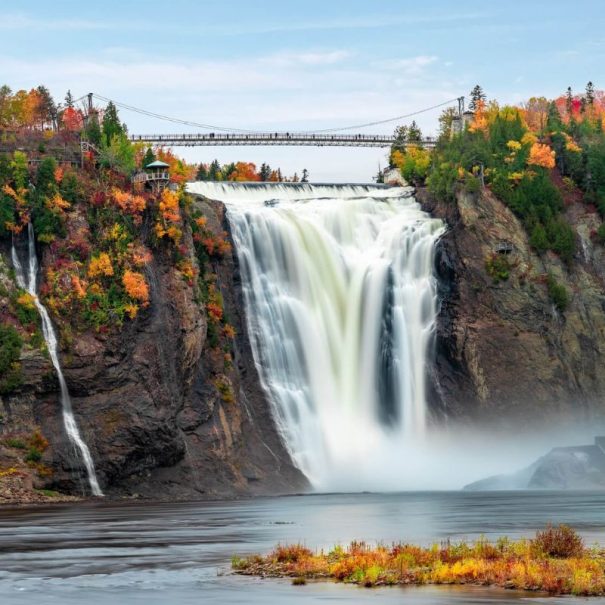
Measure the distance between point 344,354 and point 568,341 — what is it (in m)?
27.0

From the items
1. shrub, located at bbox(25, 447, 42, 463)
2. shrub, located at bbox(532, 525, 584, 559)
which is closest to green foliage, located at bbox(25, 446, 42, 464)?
shrub, located at bbox(25, 447, 42, 463)

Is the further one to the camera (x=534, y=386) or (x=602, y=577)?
(x=534, y=386)

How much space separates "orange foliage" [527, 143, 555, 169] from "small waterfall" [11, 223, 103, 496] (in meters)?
60.4

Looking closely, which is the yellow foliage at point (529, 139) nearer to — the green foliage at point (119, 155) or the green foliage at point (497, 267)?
the green foliage at point (497, 267)

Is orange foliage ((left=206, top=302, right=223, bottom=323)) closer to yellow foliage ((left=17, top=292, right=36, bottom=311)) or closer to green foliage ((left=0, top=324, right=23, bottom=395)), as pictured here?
yellow foliage ((left=17, top=292, right=36, bottom=311))

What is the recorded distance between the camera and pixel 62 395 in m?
98.8

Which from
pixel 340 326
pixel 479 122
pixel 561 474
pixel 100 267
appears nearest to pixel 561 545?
pixel 561 474

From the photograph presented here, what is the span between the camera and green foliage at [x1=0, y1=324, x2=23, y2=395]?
318 feet

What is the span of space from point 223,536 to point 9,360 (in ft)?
141

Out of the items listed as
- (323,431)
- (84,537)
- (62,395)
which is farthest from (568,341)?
(84,537)

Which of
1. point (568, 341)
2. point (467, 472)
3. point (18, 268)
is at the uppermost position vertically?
point (18, 268)

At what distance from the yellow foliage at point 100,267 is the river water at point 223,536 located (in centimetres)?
1944

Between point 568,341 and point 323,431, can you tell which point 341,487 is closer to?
point 323,431

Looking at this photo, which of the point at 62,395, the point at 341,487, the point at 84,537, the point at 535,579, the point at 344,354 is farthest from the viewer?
the point at 344,354
